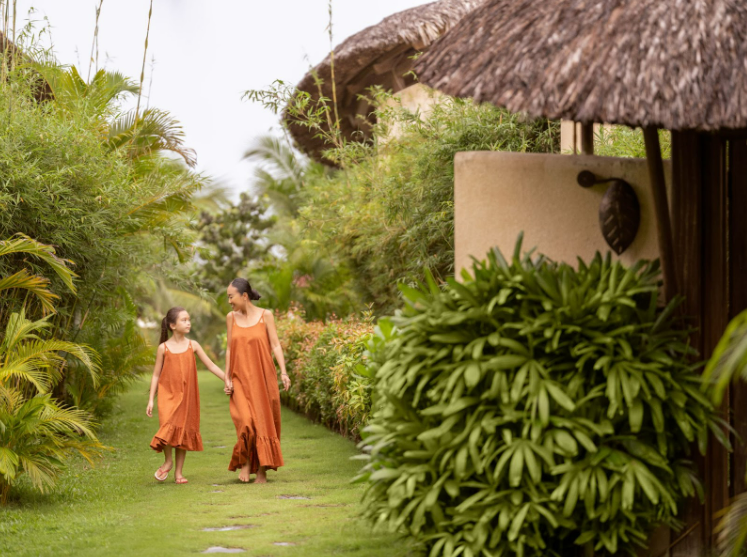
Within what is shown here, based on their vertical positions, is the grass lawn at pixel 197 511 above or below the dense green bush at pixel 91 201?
below

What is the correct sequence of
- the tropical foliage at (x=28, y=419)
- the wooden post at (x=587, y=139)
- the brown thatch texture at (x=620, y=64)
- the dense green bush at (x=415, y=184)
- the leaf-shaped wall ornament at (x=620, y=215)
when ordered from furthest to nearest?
1. the dense green bush at (x=415, y=184)
2. the tropical foliage at (x=28, y=419)
3. the wooden post at (x=587, y=139)
4. the leaf-shaped wall ornament at (x=620, y=215)
5. the brown thatch texture at (x=620, y=64)

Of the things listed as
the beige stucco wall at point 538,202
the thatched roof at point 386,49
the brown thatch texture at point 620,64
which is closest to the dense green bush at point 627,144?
the beige stucco wall at point 538,202

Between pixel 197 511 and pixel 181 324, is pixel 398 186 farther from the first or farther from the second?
pixel 197 511

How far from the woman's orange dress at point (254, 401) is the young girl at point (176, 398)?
0.28m

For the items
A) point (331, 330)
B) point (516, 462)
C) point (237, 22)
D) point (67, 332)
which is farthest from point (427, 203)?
point (237, 22)

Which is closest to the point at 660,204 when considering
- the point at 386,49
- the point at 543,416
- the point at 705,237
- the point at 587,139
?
the point at 705,237

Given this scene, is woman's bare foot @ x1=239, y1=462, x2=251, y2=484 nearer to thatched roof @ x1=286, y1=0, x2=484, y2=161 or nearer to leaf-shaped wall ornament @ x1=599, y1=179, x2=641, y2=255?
leaf-shaped wall ornament @ x1=599, y1=179, x2=641, y2=255

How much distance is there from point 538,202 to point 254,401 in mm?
3440

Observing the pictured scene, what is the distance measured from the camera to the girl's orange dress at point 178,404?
7.18m

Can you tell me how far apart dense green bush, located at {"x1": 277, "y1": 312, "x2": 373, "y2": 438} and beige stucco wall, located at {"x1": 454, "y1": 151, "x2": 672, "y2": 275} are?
1.23 metres

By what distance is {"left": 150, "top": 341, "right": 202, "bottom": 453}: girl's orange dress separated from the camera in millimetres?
7180

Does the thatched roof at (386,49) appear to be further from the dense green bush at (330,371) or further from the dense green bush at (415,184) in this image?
the dense green bush at (330,371)

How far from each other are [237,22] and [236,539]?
36489 mm

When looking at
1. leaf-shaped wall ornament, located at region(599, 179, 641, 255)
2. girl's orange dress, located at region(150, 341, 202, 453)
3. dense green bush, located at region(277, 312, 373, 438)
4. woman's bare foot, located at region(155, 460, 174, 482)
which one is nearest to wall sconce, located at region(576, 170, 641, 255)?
leaf-shaped wall ornament, located at region(599, 179, 641, 255)
